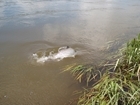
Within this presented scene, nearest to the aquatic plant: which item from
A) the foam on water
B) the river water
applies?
the river water

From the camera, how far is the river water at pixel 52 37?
429 cm

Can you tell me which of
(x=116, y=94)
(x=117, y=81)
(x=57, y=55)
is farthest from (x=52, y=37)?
(x=116, y=94)

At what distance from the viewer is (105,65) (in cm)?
488

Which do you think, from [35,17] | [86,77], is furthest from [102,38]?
[35,17]

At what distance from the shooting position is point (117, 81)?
3713 mm

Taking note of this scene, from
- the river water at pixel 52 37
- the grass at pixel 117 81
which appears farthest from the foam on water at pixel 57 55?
the grass at pixel 117 81

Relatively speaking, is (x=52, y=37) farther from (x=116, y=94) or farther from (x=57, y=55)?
(x=116, y=94)

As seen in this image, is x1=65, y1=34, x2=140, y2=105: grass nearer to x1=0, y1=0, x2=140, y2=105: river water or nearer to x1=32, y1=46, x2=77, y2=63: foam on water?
x1=0, y1=0, x2=140, y2=105: river water

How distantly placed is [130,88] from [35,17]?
22.1ft

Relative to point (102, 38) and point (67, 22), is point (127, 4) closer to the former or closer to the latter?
point (67, 22)

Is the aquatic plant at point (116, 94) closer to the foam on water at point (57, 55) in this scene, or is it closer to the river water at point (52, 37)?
the river water at point (52, 37)

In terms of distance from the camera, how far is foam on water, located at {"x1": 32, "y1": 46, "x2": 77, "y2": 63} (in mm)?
5531

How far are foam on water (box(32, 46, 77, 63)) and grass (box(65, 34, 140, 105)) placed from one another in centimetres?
86

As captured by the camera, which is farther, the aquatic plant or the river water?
the river water
